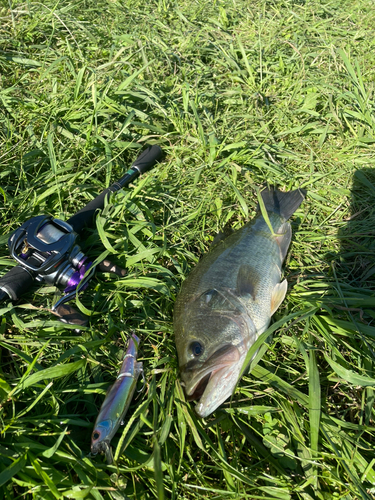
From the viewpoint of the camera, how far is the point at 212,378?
2.22m

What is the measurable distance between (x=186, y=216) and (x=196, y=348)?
136 cm

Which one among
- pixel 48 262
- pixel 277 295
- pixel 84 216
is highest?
pixel 48 262

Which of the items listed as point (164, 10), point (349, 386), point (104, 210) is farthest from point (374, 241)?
point (164, 10)

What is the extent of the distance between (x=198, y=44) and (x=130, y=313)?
148 inches

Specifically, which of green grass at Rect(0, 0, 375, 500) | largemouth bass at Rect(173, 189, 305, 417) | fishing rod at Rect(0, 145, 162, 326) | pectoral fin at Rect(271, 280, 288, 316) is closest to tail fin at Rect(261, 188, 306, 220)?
largemouth bass at Rect(173, 189, 305, 417)

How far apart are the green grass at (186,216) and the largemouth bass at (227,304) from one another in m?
0.17

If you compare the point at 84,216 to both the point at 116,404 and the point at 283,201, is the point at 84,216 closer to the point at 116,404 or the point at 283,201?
the point at 116,404

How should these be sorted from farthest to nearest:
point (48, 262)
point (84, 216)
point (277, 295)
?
point (84, 216) → point (277, 295) → point (48, 262)

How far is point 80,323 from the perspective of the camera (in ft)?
8.32

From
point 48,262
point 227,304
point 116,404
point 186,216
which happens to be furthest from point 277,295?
point 48,262

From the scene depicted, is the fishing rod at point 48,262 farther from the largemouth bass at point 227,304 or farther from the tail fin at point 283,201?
the tail fin at point 283,201

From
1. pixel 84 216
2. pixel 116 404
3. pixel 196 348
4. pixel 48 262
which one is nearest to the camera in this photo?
pixel 116 404

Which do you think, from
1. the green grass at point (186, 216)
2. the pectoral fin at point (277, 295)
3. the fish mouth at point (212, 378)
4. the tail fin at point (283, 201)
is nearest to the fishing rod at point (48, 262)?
the green grass at point (186, 216)

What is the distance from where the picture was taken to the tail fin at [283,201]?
321 centimetres
